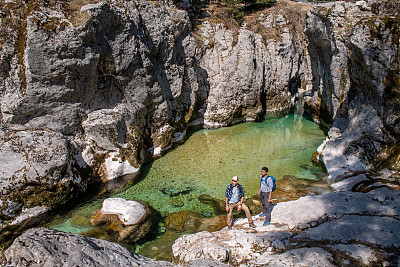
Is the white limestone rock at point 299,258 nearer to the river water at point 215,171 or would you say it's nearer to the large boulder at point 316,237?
the large boulder at point 316,237

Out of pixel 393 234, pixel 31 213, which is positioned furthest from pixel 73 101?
pixel 393 234

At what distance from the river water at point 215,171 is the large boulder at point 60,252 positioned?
12.5 ft

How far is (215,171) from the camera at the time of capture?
1412 cm

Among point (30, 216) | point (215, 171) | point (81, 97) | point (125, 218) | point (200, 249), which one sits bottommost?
point (215, 171)

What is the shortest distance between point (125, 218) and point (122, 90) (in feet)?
24.8

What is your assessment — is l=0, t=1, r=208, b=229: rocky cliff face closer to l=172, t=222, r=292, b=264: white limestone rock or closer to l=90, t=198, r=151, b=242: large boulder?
l=90, t=198, r=151, b=242: large boulder

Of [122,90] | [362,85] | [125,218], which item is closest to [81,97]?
[122,90]

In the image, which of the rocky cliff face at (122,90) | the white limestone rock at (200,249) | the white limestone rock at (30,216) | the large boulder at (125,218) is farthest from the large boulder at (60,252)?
the rocky cliff face at (122,90)

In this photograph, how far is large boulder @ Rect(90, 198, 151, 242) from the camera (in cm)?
926

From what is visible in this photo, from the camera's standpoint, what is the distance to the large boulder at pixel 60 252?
4227 mm

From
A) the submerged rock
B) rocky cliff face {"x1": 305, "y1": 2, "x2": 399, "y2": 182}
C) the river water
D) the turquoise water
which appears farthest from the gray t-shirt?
rocky cliff face {"x1": 305, "y1": 2, "x2": 399, "y2": 182}

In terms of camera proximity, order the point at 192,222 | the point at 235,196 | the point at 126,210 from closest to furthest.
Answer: the point at 235,196 < the point at 126,210 < the point at 192,222

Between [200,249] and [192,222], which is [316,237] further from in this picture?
[192,222]

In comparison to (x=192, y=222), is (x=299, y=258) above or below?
above
